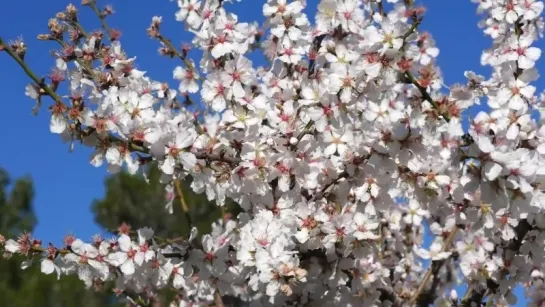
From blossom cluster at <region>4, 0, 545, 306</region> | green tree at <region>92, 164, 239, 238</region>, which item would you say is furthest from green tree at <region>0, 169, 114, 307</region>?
blossom cluster at <region>4, 0, 545, 306</region>

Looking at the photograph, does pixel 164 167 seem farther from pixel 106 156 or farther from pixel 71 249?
pixel 71 249

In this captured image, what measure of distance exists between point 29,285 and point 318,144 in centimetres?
1301

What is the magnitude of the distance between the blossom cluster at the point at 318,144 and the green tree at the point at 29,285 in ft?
27.5

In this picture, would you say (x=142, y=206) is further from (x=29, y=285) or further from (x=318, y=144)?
(x=318, y=144)

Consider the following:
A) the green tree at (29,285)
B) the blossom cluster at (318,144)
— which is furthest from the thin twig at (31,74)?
the green tree at (29,285)

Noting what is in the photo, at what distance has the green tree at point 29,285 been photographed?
566 inches

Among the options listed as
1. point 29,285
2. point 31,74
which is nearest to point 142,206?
point 29,285

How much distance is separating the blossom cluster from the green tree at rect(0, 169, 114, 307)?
8.37 m

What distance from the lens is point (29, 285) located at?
14.8 m

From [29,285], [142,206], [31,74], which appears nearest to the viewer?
[31,74]

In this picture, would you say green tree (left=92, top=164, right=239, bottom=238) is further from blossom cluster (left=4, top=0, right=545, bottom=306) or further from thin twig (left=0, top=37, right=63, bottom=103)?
thin twig (left=0, top=37, right=63, bottom=103)

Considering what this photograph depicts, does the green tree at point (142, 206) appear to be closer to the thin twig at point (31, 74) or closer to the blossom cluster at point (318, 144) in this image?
the blossom cluster at point (318, 144)

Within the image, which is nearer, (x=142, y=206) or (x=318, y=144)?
(x=318, y=144)

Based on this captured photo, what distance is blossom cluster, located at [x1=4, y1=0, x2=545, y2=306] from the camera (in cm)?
270
